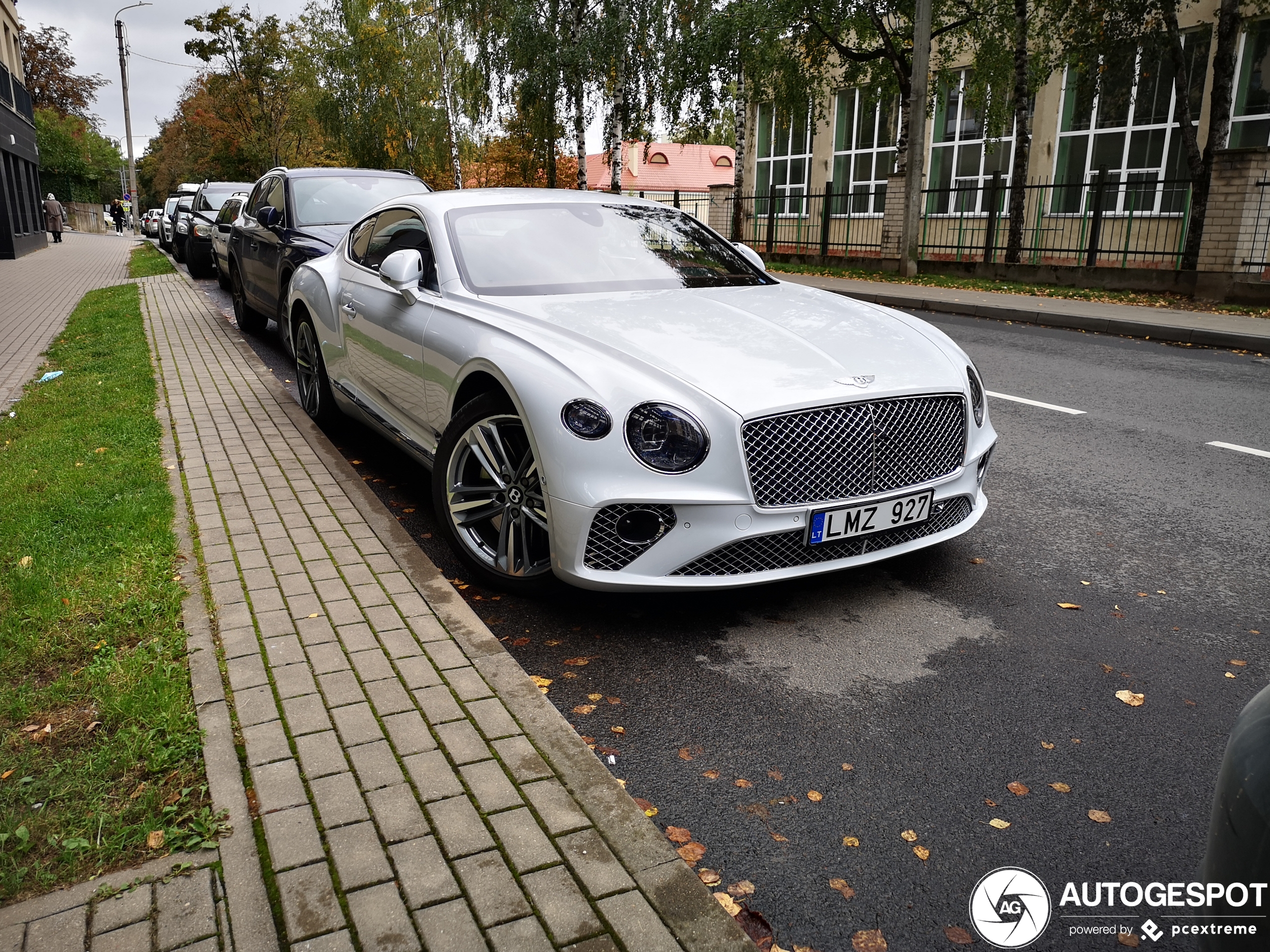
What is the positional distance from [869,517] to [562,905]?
2.00 metres

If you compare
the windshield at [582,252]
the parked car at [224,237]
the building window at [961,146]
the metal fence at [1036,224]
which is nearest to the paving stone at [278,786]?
the windshield at [582,252]

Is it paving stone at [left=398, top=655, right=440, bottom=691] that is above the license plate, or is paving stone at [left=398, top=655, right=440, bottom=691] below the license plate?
below

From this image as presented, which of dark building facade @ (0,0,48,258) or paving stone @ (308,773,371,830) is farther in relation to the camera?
dark building facade @ (0,0,48,258)

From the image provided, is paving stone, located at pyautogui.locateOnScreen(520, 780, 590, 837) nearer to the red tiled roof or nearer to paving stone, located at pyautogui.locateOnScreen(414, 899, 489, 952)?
paving stone, located at pyautogui.locateOnScreen(414, 899, 489, 952)

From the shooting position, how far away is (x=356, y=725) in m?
2.96

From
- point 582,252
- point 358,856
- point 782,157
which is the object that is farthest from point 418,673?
point 782,157

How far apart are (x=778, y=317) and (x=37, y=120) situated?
237 feet

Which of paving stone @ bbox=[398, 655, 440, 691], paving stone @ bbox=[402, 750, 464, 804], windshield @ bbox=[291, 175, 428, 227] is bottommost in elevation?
paving stone @ bbox=[402, 750, 464, 804]

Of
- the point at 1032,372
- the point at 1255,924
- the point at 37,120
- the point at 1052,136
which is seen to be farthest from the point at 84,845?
the point at 37,120

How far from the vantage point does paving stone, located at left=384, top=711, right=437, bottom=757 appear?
9.33ft

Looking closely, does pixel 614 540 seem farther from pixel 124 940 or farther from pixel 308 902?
pixel 124 940

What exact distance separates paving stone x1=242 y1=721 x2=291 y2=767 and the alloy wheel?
125 centimetres

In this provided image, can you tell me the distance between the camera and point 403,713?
9.96 ft

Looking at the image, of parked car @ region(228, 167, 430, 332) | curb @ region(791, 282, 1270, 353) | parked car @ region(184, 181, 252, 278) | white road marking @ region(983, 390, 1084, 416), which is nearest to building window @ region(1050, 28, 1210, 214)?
curb @ region(791, 282, 1270, 353)
